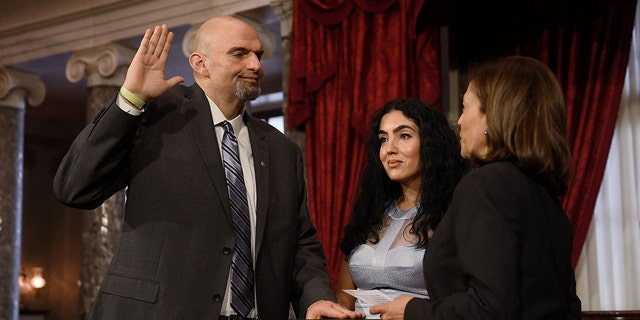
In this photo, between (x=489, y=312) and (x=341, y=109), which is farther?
(x=341, y=109)

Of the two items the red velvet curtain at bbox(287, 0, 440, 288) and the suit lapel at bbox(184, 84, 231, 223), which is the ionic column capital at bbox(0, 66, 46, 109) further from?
the suit lapel at bbox(184, 84, 231, 223)

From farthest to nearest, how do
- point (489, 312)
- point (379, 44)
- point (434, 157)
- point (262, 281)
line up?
point (379, 44), point (434, 157), point (262, 281), point (489, 312)

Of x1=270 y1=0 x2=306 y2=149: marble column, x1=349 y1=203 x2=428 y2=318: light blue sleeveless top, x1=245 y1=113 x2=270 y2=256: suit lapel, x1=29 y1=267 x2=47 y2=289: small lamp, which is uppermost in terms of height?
x1=270 y1=0 x2=306 y2=149: marble column

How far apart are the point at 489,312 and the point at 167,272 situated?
4.21 feet

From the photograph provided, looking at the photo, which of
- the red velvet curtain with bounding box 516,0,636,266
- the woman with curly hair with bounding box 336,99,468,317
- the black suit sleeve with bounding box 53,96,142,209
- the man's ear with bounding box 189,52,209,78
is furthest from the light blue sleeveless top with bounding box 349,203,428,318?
the red velvet curtain with bounding box 516,0,636,266

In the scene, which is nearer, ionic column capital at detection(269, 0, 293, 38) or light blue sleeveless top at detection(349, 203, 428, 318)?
light blue sleeveless top at detection(349, 203, 428, 318)

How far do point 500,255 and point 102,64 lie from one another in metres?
6.30

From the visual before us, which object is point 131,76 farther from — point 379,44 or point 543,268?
point 379,44

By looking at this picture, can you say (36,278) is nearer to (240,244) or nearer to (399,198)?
(399,198)

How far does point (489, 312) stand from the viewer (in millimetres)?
1893

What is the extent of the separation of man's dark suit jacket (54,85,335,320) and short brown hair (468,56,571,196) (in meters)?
1.10

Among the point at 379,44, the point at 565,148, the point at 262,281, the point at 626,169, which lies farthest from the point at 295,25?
the point at 565,148

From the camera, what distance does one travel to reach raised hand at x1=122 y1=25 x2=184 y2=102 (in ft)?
8.98

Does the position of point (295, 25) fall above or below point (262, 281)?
above
